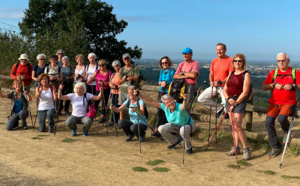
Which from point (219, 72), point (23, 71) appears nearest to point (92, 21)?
point (23, 71)

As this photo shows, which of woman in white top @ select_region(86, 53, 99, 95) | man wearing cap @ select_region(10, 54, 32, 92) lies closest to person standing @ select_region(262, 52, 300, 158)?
woman in white top @ select_region(86, 53, 99, 95)

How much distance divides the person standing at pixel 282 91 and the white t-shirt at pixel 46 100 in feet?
19.0

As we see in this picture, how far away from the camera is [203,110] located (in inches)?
534

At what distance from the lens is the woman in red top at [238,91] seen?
629cm

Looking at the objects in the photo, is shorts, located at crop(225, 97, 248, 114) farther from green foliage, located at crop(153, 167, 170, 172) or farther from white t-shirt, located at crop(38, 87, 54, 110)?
white t-shirt, located at crop(38, 87, 54, 110)

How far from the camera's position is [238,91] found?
21.1ft

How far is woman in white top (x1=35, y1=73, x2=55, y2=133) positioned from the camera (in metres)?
8.86

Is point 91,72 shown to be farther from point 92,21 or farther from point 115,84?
point 92,21

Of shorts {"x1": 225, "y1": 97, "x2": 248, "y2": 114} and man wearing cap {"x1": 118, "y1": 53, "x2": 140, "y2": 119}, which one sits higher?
man wearing cap {"x1": 118, "y1": 53, "x2": 140, "y2": 119}

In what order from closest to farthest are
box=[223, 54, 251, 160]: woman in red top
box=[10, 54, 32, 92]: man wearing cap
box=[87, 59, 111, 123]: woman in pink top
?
box=[223, 54, 251, 160]: woman in red top, box=[87, 59, 111, 123]: woman in pink top, box=[10, 54, 32, 92]: man wearing cap

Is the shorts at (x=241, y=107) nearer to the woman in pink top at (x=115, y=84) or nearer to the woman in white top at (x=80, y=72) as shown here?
the woman in pink top at (x=115, y=84)

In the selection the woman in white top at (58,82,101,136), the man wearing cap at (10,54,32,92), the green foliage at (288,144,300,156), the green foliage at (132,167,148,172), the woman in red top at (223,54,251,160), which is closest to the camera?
the green foliage at (132,167,148,172)

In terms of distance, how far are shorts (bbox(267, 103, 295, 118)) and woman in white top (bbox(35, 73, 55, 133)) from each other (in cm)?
580

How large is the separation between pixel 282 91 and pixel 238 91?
0.85 meters
